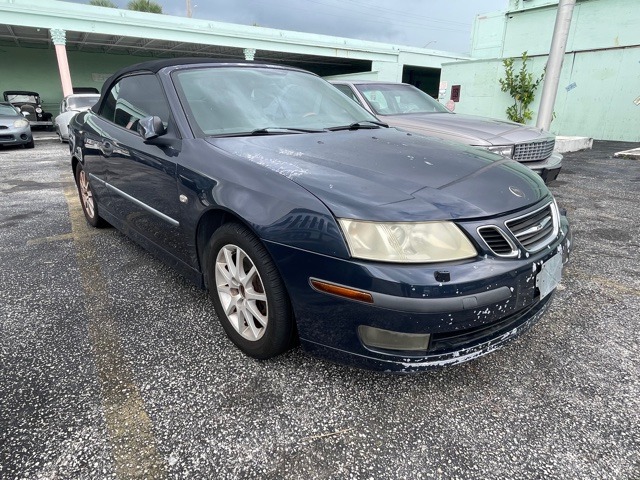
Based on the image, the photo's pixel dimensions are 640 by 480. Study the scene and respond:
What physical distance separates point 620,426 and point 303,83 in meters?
2.73

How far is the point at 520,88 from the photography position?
1355cm

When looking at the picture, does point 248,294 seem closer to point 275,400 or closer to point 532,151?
point 275,400

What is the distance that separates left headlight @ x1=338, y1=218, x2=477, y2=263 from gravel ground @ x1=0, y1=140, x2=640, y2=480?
0.71 m

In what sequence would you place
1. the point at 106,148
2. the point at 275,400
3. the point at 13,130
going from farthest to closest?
the point at 13,130, the point at 106,148, the point at 275,400

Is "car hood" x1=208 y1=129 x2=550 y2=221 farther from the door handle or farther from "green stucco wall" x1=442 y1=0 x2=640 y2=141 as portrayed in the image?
"green stucco wall" x1=442 y1=0 x2=640 y2=141

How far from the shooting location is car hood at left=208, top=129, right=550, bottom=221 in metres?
1.67

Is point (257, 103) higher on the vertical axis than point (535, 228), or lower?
higher

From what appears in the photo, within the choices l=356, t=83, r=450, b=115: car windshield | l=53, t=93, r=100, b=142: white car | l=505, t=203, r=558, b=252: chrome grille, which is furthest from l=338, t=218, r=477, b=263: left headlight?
l=53, t=93, r=100, b=142: white car

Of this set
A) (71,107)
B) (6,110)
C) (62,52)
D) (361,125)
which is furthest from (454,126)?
(62,52)

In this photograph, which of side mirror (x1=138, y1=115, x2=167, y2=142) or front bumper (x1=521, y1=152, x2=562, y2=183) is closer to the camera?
side mirror (x1=138, y1=115, x2=167, y2=142)

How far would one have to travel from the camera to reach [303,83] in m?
3.06

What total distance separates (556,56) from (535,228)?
7.93 meters

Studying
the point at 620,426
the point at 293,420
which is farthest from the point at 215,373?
the point at 620,426

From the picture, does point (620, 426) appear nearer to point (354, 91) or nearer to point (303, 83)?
point (303, 83)
